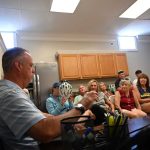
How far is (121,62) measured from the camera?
602cm

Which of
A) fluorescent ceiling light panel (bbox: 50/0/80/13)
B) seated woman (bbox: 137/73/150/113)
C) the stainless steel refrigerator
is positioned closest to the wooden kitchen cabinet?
the stainless steel refrigerator

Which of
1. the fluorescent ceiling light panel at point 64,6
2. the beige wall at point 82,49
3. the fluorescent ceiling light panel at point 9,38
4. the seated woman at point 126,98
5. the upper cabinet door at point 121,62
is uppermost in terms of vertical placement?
the fluorescent ceiling light panel at point 64,6

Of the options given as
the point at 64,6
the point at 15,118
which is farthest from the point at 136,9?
the point at 15,118

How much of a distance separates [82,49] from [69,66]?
85 cm

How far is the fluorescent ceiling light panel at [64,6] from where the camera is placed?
3.90 meters

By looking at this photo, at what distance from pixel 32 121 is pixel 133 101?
314 centimetres

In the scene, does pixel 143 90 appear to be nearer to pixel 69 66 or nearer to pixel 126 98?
pixel 126 98

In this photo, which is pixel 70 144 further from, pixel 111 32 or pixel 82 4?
pixel 111 32

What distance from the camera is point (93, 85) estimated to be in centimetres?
392

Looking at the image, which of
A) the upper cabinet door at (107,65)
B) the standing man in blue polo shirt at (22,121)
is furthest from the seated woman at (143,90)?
the standing man in blue polo shirt at (22,121)

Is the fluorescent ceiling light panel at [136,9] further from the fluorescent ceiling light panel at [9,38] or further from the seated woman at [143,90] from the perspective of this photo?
the fluorescent ceiling light panel at [9,38]

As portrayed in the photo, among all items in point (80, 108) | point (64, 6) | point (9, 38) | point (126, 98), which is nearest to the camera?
point (80, 108)

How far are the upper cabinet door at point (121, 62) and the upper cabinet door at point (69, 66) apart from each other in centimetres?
123

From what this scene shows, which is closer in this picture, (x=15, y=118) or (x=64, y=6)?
(x=15, y=118)
